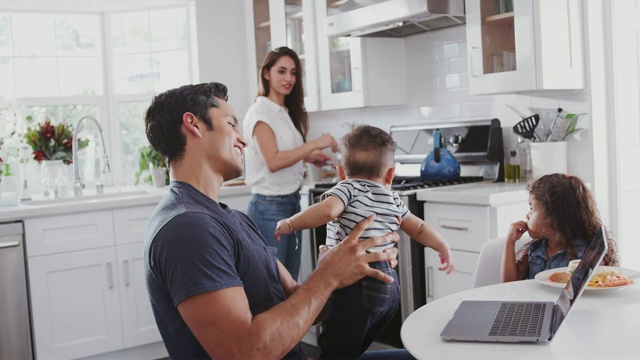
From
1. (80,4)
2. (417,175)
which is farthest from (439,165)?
(80,4)

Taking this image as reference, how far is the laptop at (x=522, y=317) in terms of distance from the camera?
1.45 m

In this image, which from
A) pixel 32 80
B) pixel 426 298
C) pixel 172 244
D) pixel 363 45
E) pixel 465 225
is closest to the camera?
pixel 172 244

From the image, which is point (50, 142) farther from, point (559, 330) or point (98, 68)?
point (559, 330)

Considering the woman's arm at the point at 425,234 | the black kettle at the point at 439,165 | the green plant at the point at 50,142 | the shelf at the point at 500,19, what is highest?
the shelf at the point at 500,19

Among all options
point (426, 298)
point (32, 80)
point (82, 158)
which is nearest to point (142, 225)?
point (82, 158)

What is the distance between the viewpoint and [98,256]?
13.0ft

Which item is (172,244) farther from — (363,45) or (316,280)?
(363,45)

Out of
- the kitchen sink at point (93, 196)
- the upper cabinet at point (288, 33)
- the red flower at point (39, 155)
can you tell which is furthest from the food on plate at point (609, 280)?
the red flower at point (39, 155)

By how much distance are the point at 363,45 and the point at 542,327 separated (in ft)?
8.79

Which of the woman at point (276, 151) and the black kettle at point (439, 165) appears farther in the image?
the black kettle at point (439, 165)

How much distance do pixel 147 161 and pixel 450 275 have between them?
2.23m

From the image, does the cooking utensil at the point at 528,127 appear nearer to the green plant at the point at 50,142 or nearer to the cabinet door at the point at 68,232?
the cabinet door at the point at 68,232

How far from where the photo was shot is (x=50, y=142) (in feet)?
14.3

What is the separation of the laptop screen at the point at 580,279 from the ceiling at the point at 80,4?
390 cm
